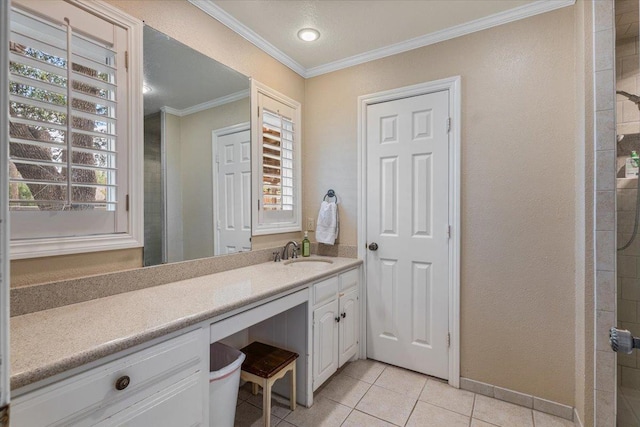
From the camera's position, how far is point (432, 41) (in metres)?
2.14

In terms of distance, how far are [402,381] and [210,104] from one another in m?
2.37

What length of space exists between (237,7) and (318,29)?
0.56m

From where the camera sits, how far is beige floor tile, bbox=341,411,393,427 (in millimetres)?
1687

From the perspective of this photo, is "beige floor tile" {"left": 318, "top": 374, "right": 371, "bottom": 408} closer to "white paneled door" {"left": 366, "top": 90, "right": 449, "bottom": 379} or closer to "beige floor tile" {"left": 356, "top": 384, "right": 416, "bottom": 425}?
"beige floor tile" {"left": 356, "top": 384, "right": 416, "bottom": 425}

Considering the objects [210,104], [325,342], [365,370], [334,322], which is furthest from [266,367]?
[210,104]

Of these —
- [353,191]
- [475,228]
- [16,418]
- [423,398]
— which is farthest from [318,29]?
[423,398]

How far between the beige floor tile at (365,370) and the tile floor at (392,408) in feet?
0.06

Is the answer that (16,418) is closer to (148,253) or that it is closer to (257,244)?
(148,253)

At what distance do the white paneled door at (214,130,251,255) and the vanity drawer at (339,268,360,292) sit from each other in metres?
0.74

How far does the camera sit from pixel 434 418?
1.75 metres

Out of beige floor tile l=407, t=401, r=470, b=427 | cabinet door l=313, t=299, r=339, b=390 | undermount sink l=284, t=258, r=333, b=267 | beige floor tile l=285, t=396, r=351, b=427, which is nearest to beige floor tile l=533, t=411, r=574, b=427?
beige floor tile l=407, t=401, r=470, b=427

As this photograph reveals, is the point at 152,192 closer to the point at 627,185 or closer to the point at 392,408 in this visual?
the point at 392,408

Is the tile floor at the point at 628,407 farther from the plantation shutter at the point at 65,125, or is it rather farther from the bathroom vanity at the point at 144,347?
the plantation shutter at the point at 65,125


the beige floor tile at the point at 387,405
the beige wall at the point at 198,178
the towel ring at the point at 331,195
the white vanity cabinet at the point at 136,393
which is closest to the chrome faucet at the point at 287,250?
the towel ring at the point at 331,195
